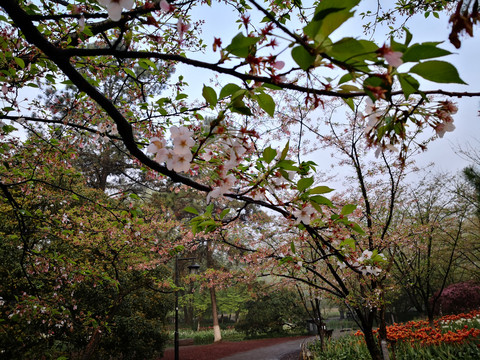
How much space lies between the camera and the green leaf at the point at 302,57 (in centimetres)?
50

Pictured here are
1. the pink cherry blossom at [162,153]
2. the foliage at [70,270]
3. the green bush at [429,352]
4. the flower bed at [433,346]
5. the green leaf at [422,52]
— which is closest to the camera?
the green leaf at [422,52]

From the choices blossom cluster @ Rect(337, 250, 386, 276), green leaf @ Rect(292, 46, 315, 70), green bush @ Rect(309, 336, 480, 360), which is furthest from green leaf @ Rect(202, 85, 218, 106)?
green bush @ Rect(309, 336, 480, 360)

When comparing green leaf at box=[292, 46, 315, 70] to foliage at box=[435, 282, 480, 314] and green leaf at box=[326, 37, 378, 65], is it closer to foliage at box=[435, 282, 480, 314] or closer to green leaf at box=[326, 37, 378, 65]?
green leaf at box=[326, 37, 378, 65]

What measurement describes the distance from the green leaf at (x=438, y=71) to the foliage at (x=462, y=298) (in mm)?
16548

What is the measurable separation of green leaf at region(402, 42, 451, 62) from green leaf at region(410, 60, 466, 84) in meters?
0.01

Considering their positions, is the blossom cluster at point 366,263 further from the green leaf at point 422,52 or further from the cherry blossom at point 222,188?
the green leaf at point 422,52

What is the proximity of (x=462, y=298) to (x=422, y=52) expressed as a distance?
17.5m

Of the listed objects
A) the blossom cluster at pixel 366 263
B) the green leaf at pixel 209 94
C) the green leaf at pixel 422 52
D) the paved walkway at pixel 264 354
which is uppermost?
the green leaf at pixel 209 94

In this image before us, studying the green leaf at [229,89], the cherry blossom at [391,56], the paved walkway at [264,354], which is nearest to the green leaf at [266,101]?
the green leaf at [229,89]

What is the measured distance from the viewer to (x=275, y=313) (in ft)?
58.9

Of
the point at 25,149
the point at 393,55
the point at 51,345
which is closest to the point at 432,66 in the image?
the point at 393,55

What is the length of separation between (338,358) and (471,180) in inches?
297

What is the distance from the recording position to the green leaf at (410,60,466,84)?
1.45 ft

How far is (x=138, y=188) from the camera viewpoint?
51.1 feet
